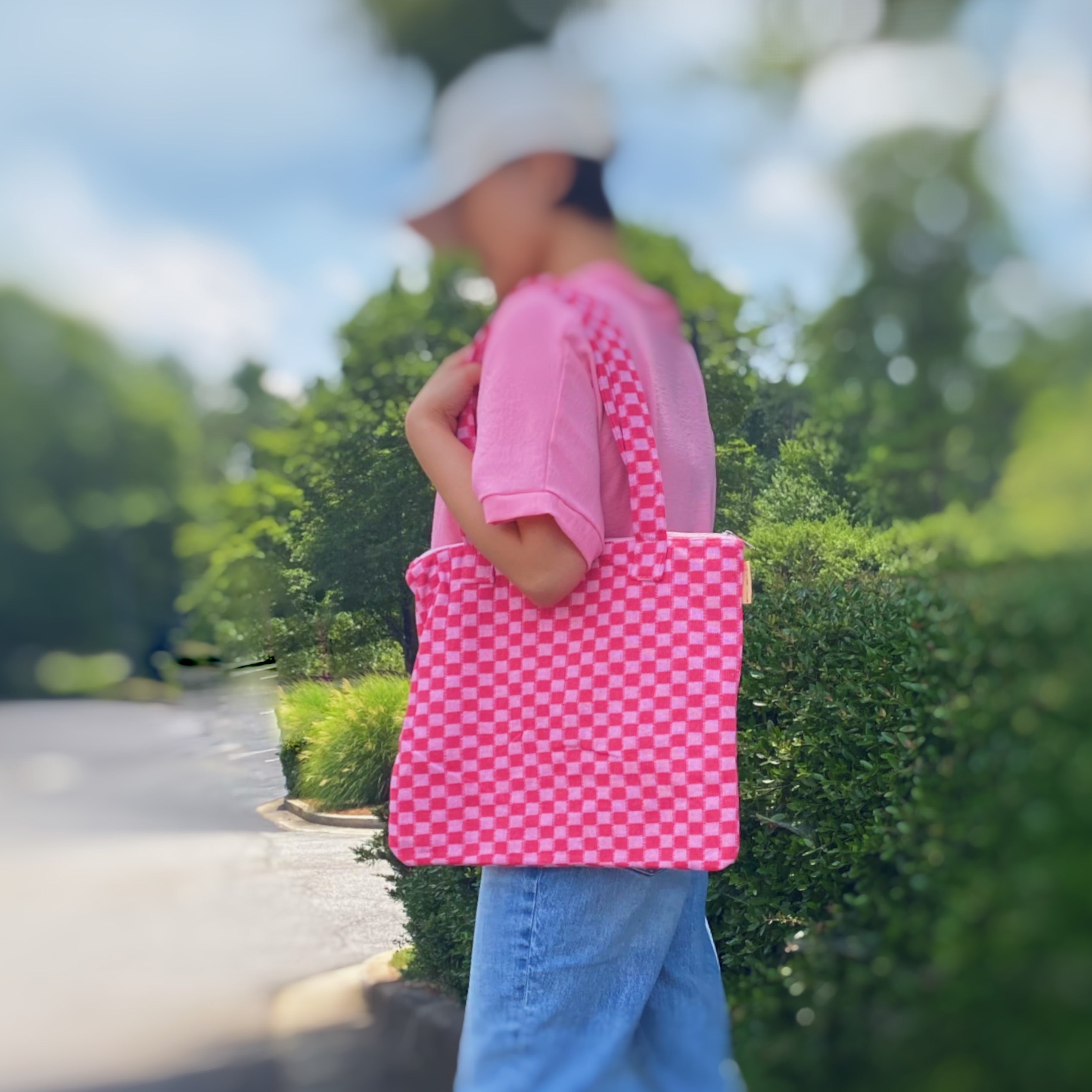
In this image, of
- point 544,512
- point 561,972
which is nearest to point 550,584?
point 544,512

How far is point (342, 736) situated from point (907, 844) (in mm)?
926

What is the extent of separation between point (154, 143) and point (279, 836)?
118 centimetres

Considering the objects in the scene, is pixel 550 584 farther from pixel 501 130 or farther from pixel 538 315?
pixel 501 130

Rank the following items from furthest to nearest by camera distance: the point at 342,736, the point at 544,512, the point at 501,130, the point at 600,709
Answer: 1. the point at 342,736
2. the point at 501,130
3. the point at 600,709
4. the point at 544,512

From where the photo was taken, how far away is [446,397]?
1.47 m

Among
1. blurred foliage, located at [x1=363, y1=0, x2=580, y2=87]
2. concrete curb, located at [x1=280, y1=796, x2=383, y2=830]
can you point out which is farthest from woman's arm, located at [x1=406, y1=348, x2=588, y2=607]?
concrete curb, located at [x1=280, y1=796, x2=383, y2=830]

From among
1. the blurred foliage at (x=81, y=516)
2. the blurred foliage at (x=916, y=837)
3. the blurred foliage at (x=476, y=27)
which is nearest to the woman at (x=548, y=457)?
the blurred foliage at (x=476, y=27)

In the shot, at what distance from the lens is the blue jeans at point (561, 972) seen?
145 cm

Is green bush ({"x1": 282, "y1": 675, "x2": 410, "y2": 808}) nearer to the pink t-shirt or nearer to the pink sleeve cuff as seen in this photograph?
the pink t-shirt

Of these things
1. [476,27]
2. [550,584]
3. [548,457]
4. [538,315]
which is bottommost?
[550,584]

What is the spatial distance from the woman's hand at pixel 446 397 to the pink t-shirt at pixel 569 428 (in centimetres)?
6

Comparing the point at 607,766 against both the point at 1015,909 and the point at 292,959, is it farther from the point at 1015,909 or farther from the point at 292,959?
the point at 292,959

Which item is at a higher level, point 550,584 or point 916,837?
point 550,584

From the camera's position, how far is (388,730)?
2.08 metres
